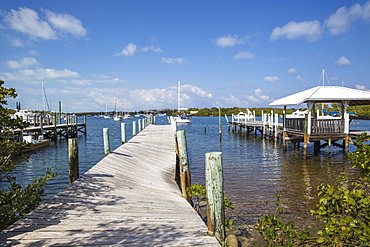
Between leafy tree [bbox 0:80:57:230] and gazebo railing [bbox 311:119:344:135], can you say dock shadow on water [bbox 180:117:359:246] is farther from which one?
leafy tree [bbox 0:80:57:230]

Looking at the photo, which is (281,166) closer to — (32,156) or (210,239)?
(210,239)

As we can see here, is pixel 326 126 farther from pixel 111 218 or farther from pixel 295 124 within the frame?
pixel 111 218

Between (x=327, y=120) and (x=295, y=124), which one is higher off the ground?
(x=327, y=120)

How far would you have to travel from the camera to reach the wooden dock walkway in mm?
3713

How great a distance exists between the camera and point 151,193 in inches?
251

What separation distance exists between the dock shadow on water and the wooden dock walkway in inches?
88.3

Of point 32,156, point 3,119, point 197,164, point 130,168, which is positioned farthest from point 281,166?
point 32,156

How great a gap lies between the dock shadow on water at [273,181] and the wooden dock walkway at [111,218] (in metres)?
2.24

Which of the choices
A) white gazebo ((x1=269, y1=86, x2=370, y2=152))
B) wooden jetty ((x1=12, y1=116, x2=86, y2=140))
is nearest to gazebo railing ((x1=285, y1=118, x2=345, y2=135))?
white gazebo ((x1=269, y1=86, x2=370, y2=152))

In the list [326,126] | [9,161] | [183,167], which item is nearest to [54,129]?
[183,167]

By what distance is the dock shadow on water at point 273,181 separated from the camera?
7.46m

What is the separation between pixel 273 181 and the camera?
11.8 m

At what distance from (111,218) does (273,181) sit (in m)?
9.02

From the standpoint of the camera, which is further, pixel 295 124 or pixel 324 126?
pixel 295 124
